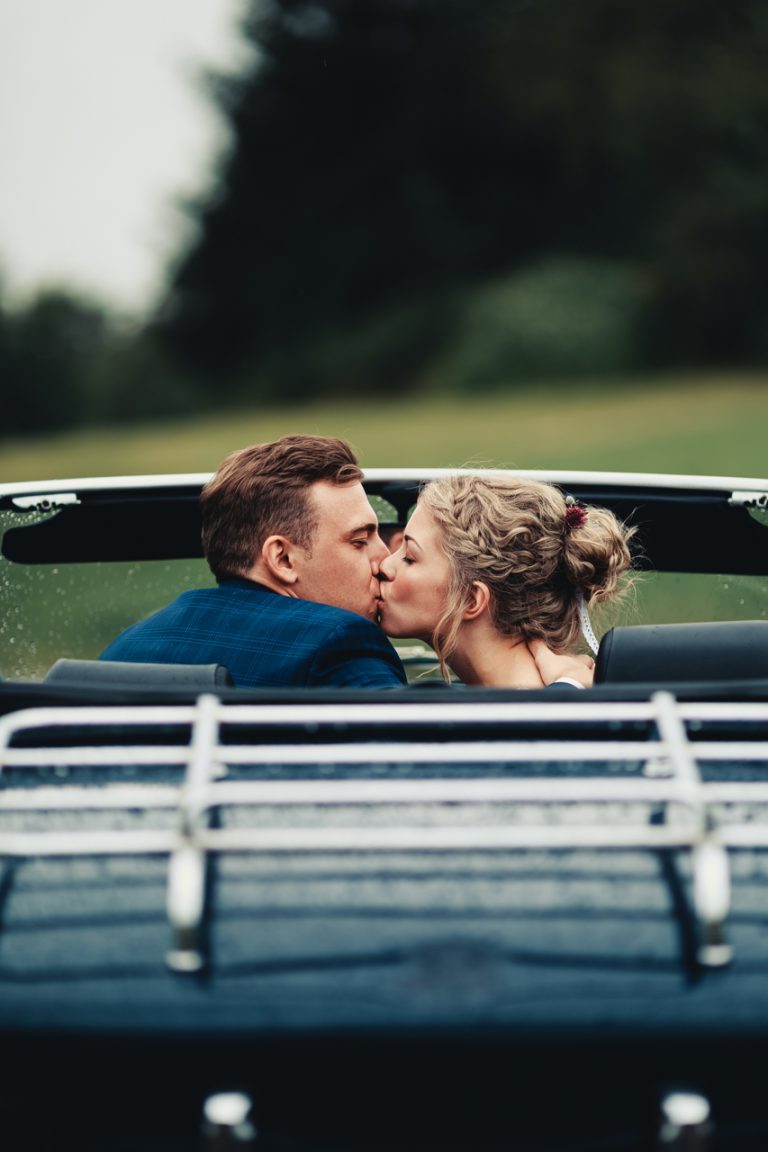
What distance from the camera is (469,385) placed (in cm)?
3052

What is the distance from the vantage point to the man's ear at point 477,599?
3.01 meters

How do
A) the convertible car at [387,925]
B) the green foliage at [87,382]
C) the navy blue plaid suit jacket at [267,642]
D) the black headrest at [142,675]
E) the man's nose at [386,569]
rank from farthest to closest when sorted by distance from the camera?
the green foliage at [87,382], the man's nose at [386,569], the navy blue plaid suit jacket at [267,642], the black headrest at [142,675], the convertible car at [387,925]

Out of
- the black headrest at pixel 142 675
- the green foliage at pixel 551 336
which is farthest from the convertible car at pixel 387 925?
the green foliage at pixel 551 336

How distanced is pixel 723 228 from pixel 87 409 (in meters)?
15.2

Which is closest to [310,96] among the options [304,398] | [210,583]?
[304,398]

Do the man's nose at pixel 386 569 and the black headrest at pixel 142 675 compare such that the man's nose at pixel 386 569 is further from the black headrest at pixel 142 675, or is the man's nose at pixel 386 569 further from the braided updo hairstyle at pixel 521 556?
the black headrest at pixel 142 675

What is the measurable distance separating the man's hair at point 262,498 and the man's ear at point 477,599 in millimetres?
396

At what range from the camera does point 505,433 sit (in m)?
24.2

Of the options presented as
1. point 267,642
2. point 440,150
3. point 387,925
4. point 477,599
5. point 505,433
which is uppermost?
point 440,150

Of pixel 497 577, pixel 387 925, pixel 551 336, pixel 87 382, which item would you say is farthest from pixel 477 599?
pixel 87 382

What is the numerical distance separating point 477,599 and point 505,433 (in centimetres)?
2146

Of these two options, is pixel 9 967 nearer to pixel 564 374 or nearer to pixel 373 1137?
pixel 373 1137

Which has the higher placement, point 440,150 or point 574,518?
point 440,150

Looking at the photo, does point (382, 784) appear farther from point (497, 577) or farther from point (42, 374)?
point (42, 374)
